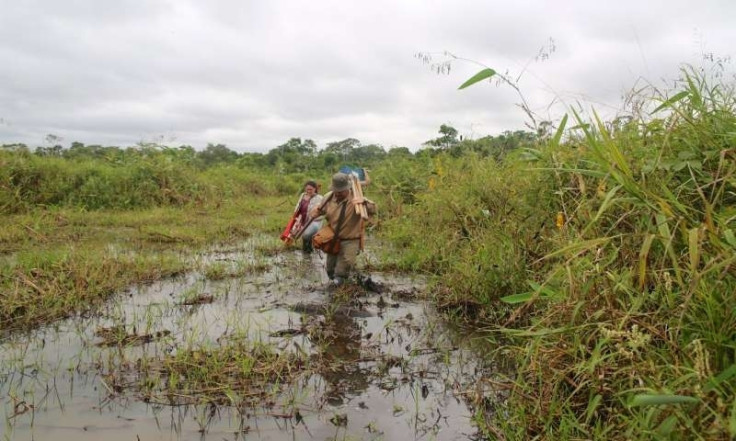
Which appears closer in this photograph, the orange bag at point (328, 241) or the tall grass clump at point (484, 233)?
the tall grass clump at point (484, 233)

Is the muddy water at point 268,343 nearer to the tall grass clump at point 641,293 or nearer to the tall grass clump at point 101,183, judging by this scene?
the tall grass clump at point 641,293

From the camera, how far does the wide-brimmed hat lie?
241 inches

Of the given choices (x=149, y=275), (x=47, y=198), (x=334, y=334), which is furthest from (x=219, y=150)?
(x=334, y=334)

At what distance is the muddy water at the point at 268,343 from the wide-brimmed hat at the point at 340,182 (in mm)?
1255

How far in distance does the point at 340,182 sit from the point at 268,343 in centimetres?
245

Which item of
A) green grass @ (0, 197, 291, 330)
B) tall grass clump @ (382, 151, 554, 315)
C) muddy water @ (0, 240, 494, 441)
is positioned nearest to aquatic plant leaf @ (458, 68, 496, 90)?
tall grass clump @ (382, 151, 554, 315)

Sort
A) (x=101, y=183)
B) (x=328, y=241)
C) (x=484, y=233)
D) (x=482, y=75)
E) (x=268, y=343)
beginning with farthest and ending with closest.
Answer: (x=101, y=183) < (x=328, y=241) < (x=484, y=233) < (x=268, y=343) < (x=482, y=75)

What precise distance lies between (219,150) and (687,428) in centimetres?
2802

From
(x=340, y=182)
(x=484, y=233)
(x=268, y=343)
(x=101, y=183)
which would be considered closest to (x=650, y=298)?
(x=268, y=343)

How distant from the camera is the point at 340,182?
6133 mm

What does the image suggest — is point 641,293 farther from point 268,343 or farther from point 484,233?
point 484,233

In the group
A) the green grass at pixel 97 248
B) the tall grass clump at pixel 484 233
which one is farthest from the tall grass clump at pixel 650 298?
the green grass at pixel 97 248

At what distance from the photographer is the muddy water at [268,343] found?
3.11 m

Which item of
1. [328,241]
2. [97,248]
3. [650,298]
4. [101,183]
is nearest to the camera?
[650,298]
